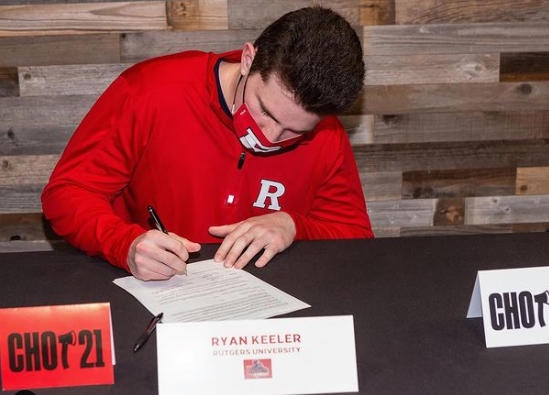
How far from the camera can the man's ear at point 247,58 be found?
157 cm

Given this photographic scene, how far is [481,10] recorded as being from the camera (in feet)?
8.57

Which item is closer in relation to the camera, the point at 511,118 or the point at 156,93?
the point at 156,93

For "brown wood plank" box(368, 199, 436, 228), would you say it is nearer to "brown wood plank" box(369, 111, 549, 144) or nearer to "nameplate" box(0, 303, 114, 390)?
"brown wood plank" box(369, 111, 549, 144)

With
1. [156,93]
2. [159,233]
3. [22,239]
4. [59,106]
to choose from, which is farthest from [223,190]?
[22,239]

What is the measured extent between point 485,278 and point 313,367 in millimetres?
330

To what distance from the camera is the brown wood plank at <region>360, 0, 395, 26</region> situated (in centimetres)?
258

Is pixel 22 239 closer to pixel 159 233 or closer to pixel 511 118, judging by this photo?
pixel 159 233

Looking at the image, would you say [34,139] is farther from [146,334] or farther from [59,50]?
[146,334]

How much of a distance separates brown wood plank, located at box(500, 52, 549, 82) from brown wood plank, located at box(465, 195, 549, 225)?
46 centimetres

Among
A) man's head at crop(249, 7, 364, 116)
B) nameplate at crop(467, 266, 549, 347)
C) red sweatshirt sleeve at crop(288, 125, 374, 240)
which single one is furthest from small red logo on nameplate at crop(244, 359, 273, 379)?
A: red sweatshirt sleeve at crop(288, 125, 374, 240)

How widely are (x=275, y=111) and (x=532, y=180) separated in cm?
167

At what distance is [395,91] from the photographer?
2662 mm

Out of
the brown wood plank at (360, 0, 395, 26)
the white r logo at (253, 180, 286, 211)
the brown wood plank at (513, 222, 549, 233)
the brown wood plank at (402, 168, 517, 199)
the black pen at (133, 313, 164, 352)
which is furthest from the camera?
the brown wood plank at (513, 222, 549, 233)

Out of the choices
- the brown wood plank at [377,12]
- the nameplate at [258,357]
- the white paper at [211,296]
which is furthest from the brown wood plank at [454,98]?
the nameplate at [258,357]
